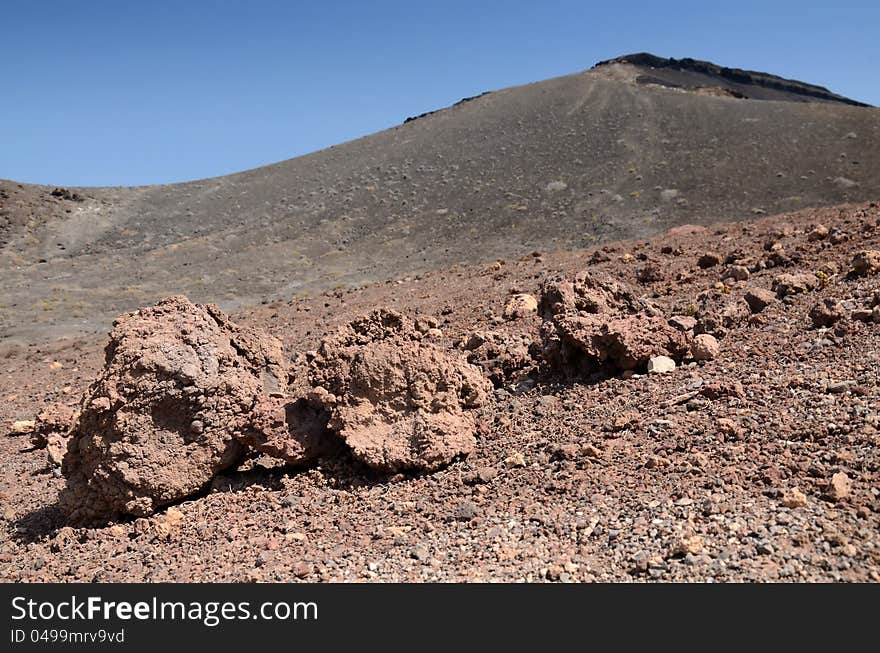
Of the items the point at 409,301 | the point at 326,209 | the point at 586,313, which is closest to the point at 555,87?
the point at 326,209

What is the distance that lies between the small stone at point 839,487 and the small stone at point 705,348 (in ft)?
5.86

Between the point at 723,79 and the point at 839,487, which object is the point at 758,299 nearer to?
the point at 839,487

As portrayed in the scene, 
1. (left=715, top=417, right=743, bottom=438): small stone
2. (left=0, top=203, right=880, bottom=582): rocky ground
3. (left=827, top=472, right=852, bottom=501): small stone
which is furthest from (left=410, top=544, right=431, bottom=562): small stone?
(left=827, top=472, right=852, bottom=501): small stone

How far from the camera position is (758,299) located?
6.11 metres

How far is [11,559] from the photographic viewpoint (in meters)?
4.51

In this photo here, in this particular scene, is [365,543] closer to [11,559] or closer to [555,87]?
[11,559]

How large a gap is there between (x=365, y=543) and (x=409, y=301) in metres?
6.23

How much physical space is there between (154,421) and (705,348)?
3.59m

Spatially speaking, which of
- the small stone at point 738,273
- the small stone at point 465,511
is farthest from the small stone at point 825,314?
the small stone at point 465,511

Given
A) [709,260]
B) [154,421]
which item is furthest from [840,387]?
[709,260]

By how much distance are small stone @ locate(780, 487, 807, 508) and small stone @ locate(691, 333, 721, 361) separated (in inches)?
72.5

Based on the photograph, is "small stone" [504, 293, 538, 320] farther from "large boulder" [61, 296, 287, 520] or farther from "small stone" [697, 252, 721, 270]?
"large boulder" [61, 296, 287, 520]

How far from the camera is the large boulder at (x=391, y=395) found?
15.4ft

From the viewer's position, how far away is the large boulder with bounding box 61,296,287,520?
4664mm
